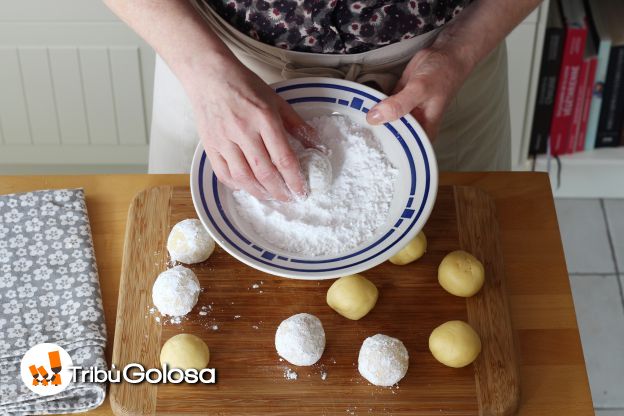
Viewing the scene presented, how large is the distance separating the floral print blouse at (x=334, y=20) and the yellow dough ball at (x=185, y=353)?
0.43 meters

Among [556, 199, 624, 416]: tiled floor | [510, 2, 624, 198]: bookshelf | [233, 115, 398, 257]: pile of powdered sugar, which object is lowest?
[556, 199, 624, 416]: tiled floor

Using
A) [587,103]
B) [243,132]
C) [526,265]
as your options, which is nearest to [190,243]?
[243,132]

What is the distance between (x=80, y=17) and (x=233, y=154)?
0.98 metres

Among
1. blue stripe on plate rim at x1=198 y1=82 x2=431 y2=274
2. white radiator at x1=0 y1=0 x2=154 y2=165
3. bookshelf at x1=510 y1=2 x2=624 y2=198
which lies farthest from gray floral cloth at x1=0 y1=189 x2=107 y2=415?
bookshelf at x1=510 y1=2 x2=624 y2=198

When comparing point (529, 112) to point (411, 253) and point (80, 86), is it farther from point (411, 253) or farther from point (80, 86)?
point (80, 86)

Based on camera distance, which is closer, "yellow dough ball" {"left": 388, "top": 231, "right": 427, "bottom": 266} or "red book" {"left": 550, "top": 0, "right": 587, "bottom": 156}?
"yellow dough ball" {"left": 388, "top": 231, "right": 427, "bottom": 266}

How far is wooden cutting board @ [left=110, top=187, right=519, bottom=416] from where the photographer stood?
960 millimetres

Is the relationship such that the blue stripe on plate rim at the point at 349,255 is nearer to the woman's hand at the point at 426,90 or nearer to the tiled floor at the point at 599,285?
the woman's hand at the point at 426,90

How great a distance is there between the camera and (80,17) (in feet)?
5.80

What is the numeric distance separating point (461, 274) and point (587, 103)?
110cm

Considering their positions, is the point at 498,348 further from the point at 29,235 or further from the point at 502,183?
the point at 29,235

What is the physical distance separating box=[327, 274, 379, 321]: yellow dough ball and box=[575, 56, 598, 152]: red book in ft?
3.62

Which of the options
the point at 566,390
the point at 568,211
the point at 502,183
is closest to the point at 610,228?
the point at 568,211

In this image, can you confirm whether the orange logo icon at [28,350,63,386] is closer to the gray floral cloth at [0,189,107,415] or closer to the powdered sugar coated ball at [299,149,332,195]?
the gray floral cloth at [0,189,107,415]
